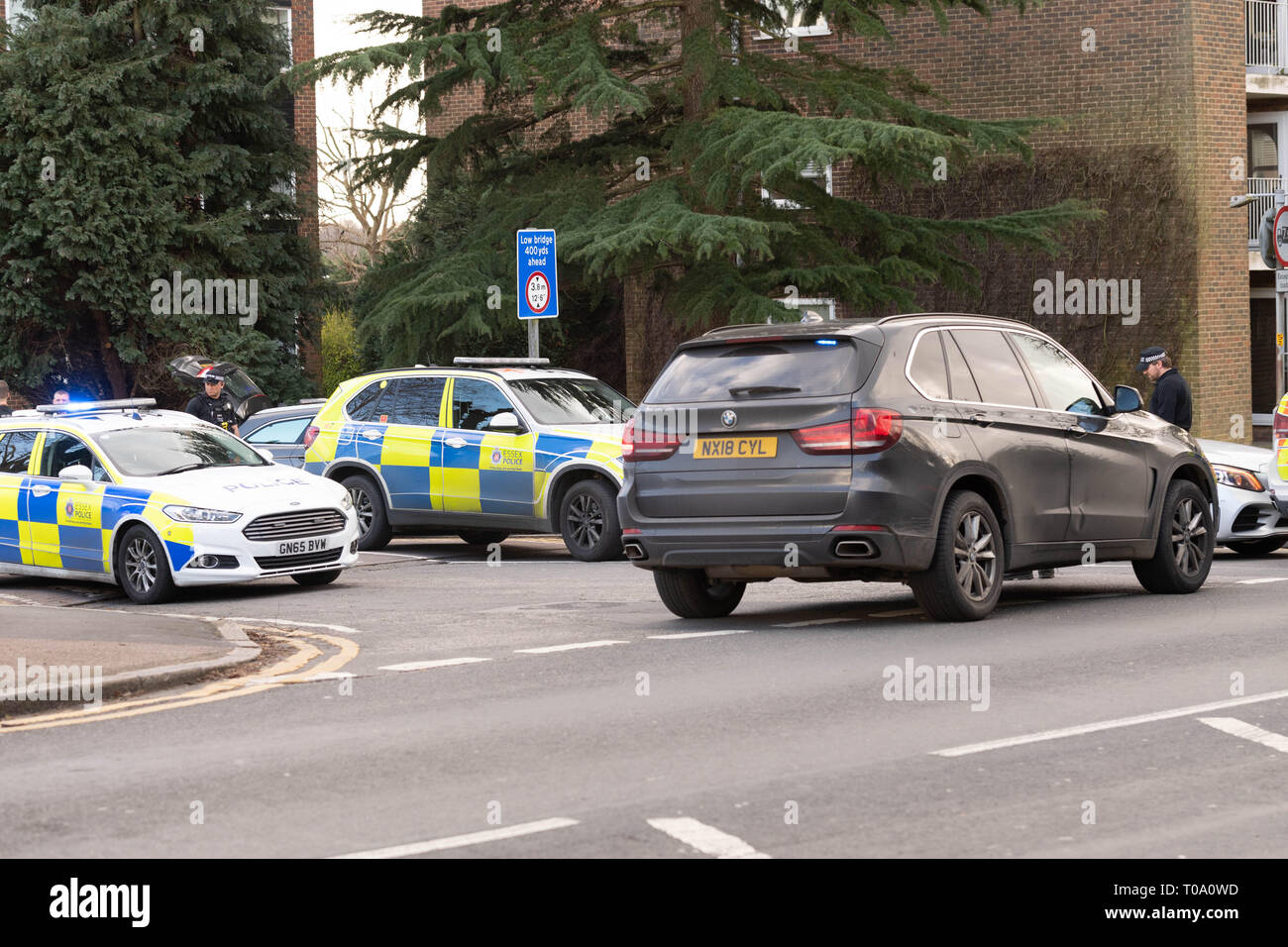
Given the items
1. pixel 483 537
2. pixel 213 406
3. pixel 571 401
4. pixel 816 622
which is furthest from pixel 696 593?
pixel 213 406

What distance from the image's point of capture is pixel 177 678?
32.1 feet

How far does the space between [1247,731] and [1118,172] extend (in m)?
23.5

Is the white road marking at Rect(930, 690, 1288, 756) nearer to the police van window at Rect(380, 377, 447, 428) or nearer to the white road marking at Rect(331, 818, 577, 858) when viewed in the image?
the white road marking at Rect(331, 818, 577, 858)

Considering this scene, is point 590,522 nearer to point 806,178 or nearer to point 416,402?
point 416,402

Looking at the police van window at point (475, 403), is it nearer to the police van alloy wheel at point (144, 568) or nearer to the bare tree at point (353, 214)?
the police van alloy wheel at point (144, 568)

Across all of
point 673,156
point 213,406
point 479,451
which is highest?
point 673,156

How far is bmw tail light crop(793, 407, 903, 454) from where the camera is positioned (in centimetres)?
1045

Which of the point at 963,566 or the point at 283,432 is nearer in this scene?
the point at 963,566

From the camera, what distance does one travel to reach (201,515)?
14.2 metres

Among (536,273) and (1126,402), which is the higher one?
(536,273)

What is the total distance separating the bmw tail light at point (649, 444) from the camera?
11.1m

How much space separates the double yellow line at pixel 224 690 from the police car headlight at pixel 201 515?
2.78m

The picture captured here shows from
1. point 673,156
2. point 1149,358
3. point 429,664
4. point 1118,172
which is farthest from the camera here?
point 1118,172
